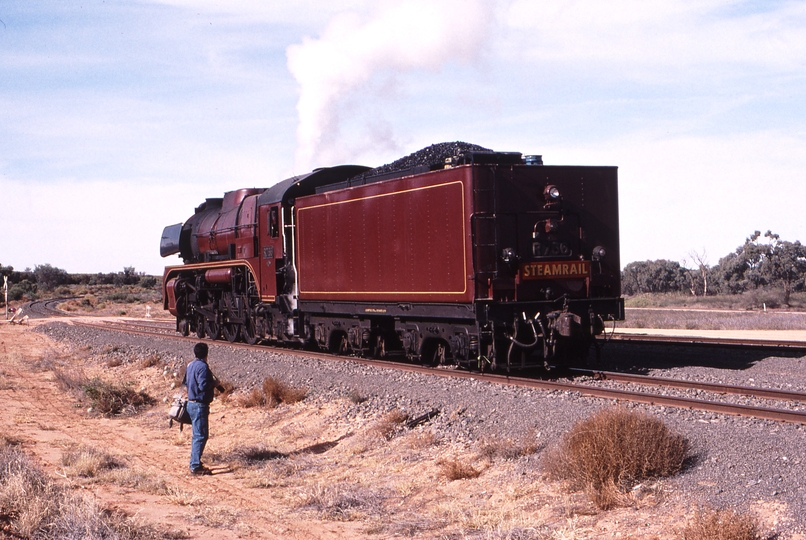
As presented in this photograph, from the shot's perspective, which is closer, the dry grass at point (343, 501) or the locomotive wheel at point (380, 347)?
the dry grass at point (343, 501)

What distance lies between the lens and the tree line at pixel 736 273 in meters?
54.4

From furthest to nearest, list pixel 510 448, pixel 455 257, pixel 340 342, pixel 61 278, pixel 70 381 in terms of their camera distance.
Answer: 1. pixel 61 278
2. pixel 340 342
3. pixel 70 381
4. pixel 455 257
5. pixel 510 448

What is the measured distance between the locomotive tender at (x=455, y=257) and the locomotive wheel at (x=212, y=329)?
5427mm

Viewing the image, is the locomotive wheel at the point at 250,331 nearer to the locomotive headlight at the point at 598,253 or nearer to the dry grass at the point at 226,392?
the dry grass at the point at 226,392

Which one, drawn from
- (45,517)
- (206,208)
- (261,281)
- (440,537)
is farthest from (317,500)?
(206,208)

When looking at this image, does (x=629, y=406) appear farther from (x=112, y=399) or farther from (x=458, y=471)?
(x=112, y=399)

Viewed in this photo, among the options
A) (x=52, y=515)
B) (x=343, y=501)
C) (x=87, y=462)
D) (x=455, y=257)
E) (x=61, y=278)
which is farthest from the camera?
(x=61, y=278)

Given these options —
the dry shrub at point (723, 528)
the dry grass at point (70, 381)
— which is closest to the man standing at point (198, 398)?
the dry shrub at point (723, 528)

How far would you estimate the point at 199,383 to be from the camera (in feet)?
32.6

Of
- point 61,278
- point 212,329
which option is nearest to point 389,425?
point 212,329

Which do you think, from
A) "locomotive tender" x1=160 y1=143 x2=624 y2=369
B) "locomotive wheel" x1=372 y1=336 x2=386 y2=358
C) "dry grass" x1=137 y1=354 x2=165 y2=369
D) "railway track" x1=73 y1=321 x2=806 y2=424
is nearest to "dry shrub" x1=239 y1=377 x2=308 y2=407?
"railway track" x1=73 y1=321 x2=806 y2=424

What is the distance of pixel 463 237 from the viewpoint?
1348 cm

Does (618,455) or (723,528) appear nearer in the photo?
(723,528)

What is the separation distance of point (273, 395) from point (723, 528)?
9.13m
